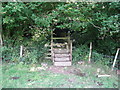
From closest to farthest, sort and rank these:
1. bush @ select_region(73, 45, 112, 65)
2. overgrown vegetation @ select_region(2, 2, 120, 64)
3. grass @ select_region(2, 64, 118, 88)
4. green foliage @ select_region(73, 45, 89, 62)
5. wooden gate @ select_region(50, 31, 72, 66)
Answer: grass @ select_region(2, 64, 118, 88)
overgrown vegetation @ select_region(2, 2, 120, 64)
wooden gate @ select_region(50, 31, 72, 66)
bush @ select_region(73, 45, 112, 65)
green foliage @ select_region(73, 45, 89, 62)

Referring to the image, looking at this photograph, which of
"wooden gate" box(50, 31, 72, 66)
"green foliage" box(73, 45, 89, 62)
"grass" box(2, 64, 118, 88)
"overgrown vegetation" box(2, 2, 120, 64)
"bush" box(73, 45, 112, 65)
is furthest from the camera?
"green foliage" box(73, 45, 89, 62)

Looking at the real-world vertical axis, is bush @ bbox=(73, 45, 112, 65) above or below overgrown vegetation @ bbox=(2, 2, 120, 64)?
below

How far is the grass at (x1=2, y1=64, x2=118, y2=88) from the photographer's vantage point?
2947 mm

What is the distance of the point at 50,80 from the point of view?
3174 millimetres

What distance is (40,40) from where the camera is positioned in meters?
4.87

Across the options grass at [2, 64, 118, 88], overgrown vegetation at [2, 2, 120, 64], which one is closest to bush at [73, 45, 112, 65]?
overgrown vegetation at [2, 2, 120, 64]

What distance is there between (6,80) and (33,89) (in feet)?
3.25

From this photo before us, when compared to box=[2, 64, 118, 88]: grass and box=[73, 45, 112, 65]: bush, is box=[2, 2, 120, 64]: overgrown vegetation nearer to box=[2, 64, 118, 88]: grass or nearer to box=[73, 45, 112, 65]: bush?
box=[73, 45, 112, 65]: bush

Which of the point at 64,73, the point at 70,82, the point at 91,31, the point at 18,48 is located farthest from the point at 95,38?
the point at 18,48

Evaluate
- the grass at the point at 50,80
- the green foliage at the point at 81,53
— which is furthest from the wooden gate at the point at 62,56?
the grass at the point at 50,80

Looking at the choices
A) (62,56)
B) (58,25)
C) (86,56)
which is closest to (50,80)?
(62,56)

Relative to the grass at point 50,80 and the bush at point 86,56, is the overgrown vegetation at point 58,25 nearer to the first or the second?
the bush at point 86,56

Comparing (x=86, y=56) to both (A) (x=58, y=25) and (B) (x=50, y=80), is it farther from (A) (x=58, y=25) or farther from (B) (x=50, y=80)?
(B) (x=50, y=80)

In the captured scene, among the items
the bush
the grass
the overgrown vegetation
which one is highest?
the overgrown vegetation
